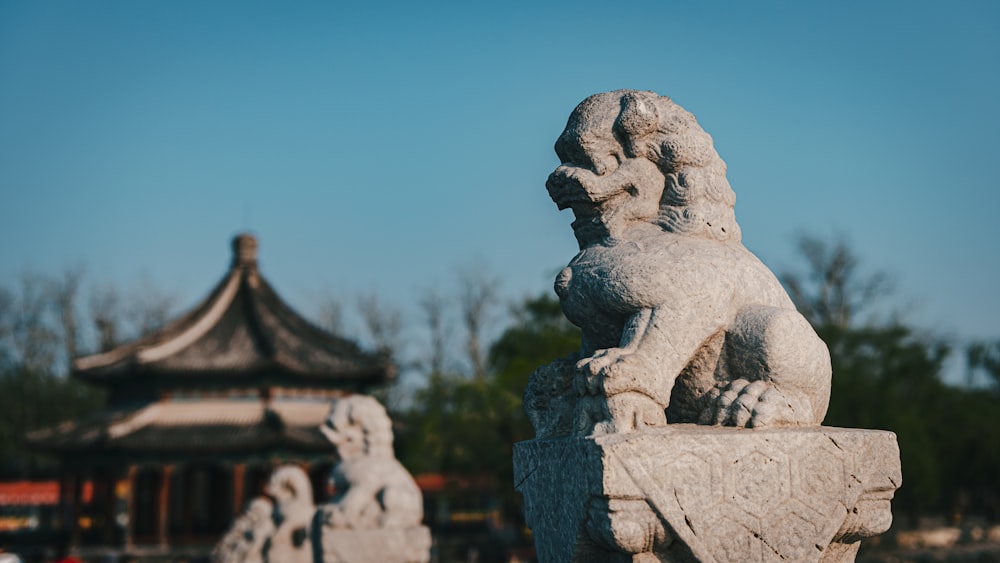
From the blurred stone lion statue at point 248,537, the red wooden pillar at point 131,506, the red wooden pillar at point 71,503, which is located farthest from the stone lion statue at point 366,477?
the red wooden pillar at point 71,503

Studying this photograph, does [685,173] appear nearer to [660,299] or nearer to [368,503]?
[660,299]

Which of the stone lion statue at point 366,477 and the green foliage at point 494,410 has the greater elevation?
the green foliage at point 494,410

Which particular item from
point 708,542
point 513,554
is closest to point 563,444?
point 708,542

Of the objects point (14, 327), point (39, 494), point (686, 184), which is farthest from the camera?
point (14, 327)

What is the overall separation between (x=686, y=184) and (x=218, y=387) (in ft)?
65.8

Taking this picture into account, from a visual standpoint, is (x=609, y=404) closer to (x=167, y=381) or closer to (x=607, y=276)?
(x=607, y=276)

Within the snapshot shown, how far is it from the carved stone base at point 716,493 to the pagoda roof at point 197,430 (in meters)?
17.8

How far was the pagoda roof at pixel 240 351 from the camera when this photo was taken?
21438 mm

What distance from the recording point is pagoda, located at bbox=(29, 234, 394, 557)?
813 inches

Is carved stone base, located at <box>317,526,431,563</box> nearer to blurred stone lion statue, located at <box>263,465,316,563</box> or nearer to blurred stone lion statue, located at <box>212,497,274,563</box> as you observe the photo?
blurred stone lion statue, located at <box>263,465,316,563</box>

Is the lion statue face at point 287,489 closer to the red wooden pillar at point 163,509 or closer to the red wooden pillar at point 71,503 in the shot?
the red wooden pillar at point 163,509

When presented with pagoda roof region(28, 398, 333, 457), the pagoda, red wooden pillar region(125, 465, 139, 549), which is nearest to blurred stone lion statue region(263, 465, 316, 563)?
pagoda roof region(28, 398, 333, 457)

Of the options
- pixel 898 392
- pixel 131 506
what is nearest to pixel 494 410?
pixel 131 506

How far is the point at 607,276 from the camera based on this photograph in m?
2.98
